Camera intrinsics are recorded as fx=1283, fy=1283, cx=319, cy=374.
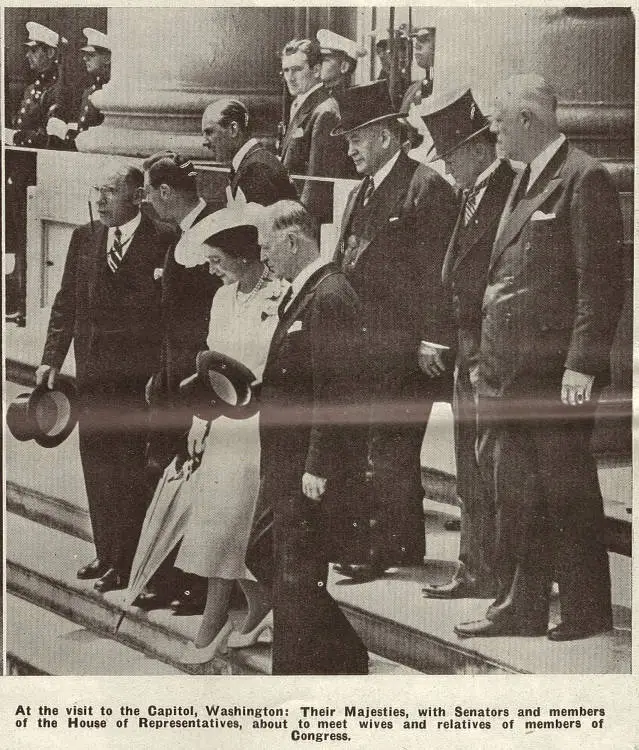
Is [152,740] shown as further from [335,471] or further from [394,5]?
[394,5]

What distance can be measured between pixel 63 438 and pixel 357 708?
3.02ft

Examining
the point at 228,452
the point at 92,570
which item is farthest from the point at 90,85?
the point at 92,570

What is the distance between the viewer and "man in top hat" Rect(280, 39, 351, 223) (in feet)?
9.55

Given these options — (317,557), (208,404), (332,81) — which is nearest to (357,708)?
(317,557)

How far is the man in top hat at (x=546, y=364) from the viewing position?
2.85 meters

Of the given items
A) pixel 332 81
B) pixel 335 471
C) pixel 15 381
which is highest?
pixel 332 81

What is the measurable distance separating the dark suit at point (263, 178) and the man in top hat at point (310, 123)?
3 centimetres

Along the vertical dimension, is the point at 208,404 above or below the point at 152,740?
above

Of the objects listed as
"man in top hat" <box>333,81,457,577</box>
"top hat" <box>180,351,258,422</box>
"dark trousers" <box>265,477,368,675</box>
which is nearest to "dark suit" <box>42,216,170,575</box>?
"top hat" <box>180,351,258,422</box>

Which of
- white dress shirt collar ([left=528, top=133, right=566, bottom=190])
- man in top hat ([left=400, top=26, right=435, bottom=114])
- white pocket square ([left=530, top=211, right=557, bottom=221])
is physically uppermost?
man in top hat ([left=400, top=26, right=435, bottom=114])

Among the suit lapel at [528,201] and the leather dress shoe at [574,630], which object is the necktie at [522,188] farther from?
the leather dress shoe at [574,630]

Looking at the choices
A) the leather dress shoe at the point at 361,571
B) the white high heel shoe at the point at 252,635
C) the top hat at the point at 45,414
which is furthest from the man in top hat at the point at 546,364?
the top hat at the point at 45,414

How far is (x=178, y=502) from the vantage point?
300cm

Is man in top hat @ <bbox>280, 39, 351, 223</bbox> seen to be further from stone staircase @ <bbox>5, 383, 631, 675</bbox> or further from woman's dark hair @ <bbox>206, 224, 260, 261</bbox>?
stone staircase @ <bbox>5, 383, 631, 675</bbox>
